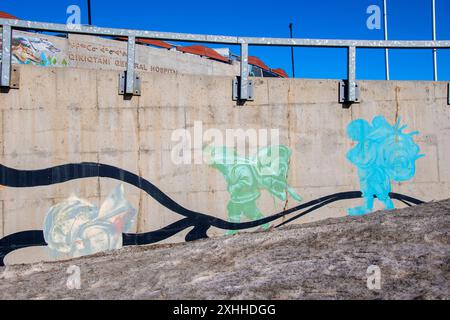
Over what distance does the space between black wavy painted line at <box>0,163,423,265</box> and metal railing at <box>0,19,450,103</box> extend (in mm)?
1497

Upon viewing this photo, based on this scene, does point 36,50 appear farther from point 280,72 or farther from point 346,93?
point 280,72

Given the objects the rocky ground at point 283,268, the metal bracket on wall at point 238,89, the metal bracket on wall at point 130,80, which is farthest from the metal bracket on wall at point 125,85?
the rocky ground at point 283,268

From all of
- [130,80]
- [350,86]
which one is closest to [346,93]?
[350,86]

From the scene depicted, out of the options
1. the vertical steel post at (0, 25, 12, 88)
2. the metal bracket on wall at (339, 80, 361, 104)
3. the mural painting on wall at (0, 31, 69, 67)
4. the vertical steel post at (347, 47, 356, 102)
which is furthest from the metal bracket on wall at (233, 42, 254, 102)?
the mural painting on wall at (0, 31, 69, 67)

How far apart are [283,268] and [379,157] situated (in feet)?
13.5

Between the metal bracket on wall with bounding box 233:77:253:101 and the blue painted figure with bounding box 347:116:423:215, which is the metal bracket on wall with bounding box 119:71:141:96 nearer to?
the metal bracket on wall with bounding box 233:77:253:101

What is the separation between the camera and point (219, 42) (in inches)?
320

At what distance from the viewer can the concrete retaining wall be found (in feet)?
24.8

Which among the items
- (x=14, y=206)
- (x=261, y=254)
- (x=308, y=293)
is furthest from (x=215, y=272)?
(x=14, y=206)

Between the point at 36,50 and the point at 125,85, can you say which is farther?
the point at 36,50

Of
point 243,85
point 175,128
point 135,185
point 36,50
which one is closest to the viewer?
point 135,185

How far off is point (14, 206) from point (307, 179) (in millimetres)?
5175

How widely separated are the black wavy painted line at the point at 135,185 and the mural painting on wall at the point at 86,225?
0.64 feet
